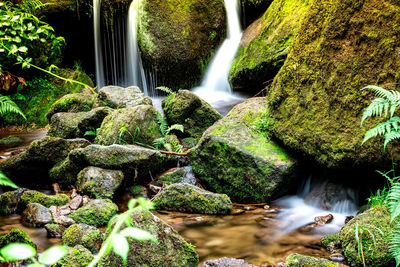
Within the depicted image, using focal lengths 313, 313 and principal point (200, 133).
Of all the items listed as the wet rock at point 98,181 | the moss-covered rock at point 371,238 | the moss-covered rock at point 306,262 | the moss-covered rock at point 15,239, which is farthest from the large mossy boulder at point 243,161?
the moss-covered rock at point 15,239

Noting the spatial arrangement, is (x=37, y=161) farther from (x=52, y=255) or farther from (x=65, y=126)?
(x=52, y=255)

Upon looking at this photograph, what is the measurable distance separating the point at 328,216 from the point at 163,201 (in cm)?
206

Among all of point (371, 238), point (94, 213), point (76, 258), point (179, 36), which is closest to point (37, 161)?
point (94, 213)

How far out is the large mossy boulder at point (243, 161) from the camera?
4.26 meters

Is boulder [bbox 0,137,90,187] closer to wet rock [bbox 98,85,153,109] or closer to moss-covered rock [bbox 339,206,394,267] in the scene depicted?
wet rock [bbox 98,85,153,109]

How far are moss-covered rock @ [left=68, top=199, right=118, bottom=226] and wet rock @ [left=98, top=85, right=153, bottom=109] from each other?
323 cm

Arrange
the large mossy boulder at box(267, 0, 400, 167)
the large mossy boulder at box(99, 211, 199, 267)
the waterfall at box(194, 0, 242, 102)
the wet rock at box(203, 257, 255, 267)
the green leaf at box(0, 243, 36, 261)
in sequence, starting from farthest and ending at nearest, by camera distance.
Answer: the waterfall at box(194, 0, 242, 102) < the large mossy boulder at box(267, 0, 400, 167) < the wet rock at box(203, 257, 255, 267) < the large mossy boulder at box(99, 211, 199, 267) < the green leaf at box(0, 243, 36, 261)

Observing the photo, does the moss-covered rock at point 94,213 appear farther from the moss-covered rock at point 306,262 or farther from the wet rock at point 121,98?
the wet rock at point 121,98

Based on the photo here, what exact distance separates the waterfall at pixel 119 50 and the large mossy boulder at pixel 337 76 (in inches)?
269

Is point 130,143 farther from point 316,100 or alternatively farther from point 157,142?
point 316,100

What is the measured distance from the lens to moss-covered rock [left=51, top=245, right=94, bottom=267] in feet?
7.66

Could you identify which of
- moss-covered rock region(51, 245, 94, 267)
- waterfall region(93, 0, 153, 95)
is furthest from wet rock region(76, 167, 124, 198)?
waterfall region(93, 0, 153, 95)

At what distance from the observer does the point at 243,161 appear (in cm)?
443

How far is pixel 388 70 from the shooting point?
10.6 ft
